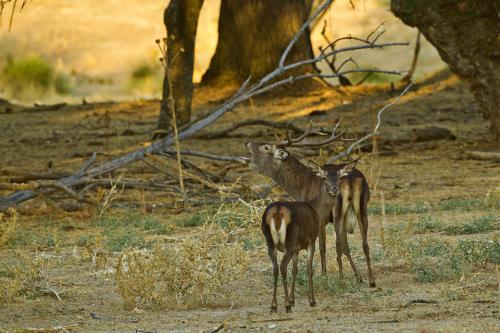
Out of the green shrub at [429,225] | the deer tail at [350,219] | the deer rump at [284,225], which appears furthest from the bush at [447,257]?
the deer rump at [284,225]

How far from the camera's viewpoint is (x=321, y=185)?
29.4ft

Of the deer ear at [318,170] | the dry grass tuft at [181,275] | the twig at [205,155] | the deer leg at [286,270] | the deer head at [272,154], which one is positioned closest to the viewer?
the deer leg at [286,270]

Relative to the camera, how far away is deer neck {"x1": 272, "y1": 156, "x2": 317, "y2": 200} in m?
9.22

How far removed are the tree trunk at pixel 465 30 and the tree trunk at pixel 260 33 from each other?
678 cm

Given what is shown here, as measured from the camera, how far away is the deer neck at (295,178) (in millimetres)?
9219

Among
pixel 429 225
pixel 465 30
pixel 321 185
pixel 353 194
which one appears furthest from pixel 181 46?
pixel 353 194

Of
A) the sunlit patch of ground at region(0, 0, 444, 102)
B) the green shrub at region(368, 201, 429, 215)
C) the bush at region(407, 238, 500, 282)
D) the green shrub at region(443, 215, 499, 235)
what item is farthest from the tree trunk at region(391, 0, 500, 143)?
the sunlit patch of ground at region(0, 0, 444, 102)

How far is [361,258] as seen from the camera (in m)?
9.81

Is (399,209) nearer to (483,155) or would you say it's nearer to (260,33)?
(483,155)

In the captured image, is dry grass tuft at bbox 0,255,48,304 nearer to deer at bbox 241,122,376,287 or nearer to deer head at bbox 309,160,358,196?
deer at bbox 241,122,376,287

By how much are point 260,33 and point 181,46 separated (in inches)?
231

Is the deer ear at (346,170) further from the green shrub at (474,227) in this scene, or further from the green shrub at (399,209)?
the green shrub at (399,209)

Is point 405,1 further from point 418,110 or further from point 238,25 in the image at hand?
point 238,25

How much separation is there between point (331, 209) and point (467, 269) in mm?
1095
